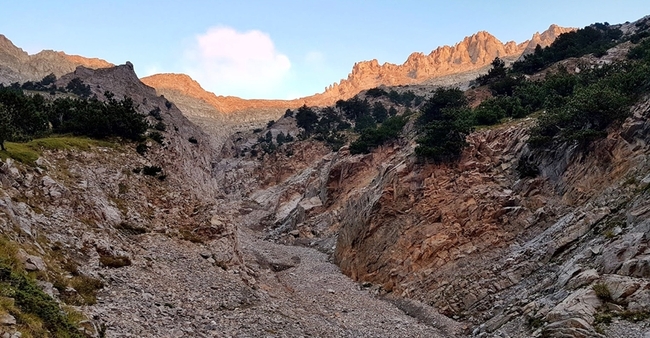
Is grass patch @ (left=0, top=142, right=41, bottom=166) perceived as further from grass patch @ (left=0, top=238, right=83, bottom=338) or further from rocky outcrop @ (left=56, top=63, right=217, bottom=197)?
rocky outcrop @ (left=56, top=63, right=217, bottom=197)

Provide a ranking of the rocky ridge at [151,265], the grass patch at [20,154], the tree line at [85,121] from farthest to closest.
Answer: the tree line at [85,121] → the grass patch at [20,154] → the rocky ridge at [151,265]

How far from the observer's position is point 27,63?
168 metres

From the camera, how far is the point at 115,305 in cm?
1744

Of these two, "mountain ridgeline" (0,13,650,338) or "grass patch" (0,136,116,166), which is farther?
"grass patch" (0,136,116,166)

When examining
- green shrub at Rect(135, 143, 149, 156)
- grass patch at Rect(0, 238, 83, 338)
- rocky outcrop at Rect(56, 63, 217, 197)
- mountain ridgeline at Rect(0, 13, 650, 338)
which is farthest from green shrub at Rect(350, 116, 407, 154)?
grass patch at Rect(0, 238, 83, 338)

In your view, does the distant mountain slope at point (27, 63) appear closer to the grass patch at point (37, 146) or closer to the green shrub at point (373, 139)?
the green shrub at point (373, 139)

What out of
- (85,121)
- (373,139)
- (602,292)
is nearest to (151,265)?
(602,292)

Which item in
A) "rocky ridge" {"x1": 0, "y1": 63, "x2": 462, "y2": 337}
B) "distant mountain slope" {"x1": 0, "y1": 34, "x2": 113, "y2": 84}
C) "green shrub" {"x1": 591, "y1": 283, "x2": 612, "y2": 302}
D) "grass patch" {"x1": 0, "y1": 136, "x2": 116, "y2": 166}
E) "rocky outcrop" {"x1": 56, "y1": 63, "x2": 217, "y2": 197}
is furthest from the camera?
"distant mountain slope" {"x1": 0, "y1": 34, "x2": 113, "y2": 84}

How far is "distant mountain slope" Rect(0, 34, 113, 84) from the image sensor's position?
146 metres

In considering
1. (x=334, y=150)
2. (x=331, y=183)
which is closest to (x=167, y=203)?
(x=331, y=183)

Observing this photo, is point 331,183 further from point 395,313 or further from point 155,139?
point 395,313

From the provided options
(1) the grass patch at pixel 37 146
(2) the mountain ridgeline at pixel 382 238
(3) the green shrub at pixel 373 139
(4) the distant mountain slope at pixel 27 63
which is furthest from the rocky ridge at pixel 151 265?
(4) the distant mountain slope at pixel 27 63

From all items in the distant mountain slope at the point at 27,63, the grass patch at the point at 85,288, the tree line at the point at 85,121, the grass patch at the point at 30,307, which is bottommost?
the grass patch at the point at 85,288

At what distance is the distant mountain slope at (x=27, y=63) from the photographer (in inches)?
5763
